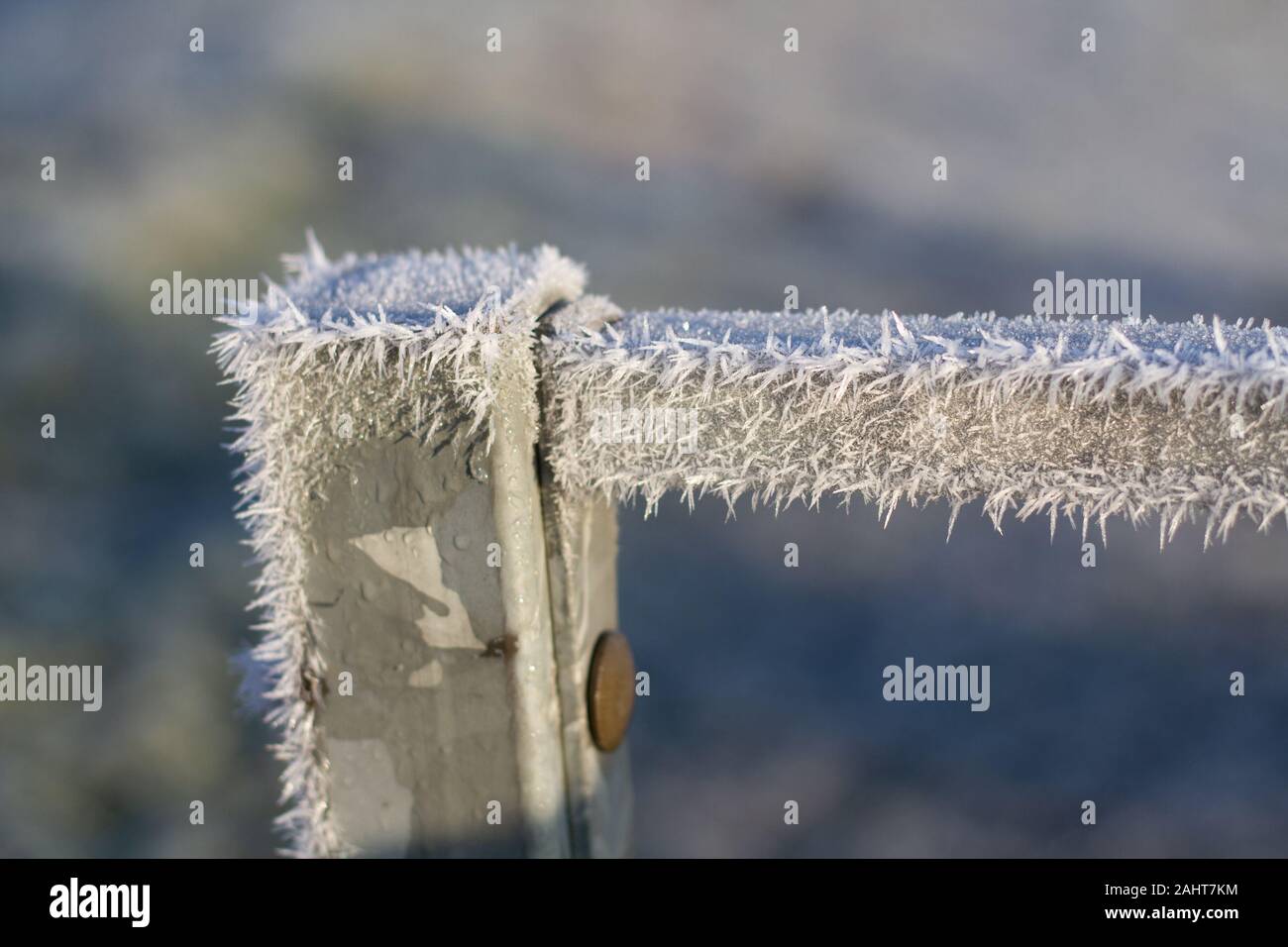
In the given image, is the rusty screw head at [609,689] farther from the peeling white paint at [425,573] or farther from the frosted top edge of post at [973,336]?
the frosted top edge of post at [973,336]

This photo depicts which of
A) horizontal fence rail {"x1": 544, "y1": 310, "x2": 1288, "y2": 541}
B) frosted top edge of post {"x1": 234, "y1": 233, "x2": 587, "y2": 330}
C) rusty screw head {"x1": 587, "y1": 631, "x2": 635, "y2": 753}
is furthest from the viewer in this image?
rusty screw head {"x1": 587, "y1": 631, "x2": 635, "y2": 753}

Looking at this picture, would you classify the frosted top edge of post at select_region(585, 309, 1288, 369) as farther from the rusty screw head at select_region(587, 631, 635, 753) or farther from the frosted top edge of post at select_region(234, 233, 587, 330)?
the rusty screw head at select_region(587, 631, 635, 753)

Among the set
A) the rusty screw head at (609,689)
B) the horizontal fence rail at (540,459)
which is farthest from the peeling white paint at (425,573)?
the rusty screw head at (609,689)

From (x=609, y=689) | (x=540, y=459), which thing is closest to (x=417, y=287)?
(x=540, y=459)

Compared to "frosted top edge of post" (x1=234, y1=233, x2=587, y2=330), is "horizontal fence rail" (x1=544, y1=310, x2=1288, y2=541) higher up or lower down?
lower down

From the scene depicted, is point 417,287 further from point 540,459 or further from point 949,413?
point 949,413

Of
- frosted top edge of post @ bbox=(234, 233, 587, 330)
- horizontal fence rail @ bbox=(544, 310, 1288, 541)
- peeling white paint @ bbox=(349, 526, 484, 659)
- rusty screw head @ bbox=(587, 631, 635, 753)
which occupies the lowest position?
rusty screw head @ bbox=(587, 631, 635, 753)

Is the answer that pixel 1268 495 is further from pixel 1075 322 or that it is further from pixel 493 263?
pixel 493 263

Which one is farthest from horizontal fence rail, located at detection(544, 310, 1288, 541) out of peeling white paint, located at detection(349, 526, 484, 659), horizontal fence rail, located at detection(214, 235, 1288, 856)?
peeling white paint, located at detection(349, 526, 484, 659)
